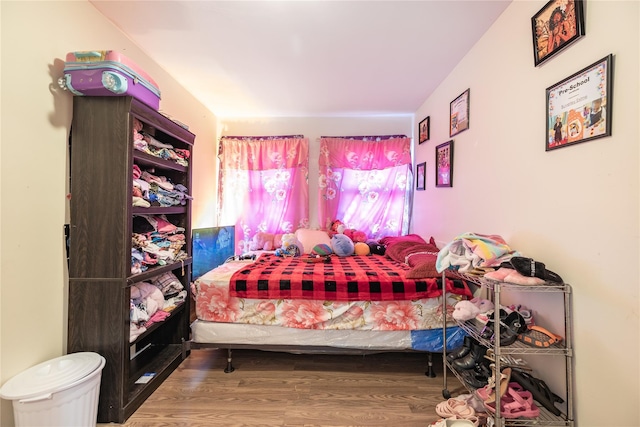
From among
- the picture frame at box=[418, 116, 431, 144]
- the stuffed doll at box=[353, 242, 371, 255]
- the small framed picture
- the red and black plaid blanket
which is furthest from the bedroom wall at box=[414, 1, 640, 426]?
the stuffed doll at box=[353, 242, 371, 255]

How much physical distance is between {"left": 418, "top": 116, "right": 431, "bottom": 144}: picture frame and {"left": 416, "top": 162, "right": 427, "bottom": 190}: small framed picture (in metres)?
0.30

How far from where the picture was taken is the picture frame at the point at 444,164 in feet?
8.05

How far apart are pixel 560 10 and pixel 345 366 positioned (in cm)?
252

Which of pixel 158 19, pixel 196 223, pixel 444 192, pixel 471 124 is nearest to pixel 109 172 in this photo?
pixel 158 19

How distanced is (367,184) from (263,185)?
147cm

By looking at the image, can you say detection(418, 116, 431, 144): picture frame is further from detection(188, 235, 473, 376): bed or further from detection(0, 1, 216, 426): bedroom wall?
detection(0, 1, 216, 426): bedroom wall

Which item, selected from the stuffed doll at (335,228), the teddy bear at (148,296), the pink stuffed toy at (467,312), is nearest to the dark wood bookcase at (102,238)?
the teddy bear at (148,296)

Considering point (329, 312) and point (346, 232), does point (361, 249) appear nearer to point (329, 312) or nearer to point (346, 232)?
point (346, 232)

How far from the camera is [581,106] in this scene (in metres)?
1.18

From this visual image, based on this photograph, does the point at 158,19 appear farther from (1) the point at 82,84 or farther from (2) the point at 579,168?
(2) the point at 579,168

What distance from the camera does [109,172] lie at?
149cm

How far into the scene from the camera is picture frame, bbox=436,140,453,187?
245cm

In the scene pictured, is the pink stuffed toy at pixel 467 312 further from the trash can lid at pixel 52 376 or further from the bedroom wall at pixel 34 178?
the bedroom wall at pixel 34 178

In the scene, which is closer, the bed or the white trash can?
the white trash can
